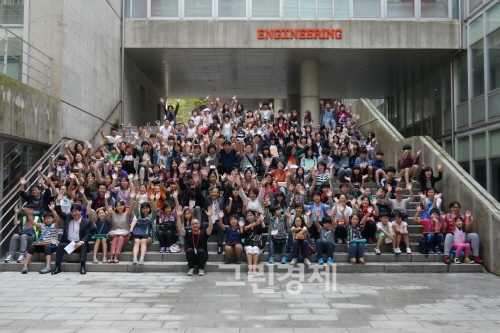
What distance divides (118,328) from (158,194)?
544 cm

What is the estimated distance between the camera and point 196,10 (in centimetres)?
1908

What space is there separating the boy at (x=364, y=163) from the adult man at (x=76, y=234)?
24.5ft

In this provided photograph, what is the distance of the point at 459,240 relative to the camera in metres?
10.8

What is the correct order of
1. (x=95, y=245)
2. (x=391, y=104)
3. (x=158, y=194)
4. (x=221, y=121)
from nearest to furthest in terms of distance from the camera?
1. (x=95, y=245)
2. (x=158, y=194)
3. (x=221, y=121)
4. (x=391, y=104)

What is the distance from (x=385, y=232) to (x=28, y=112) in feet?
29.3

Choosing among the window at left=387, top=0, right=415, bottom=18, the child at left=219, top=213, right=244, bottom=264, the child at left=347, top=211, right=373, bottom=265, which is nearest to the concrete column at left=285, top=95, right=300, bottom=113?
the window at left=387, top=0, right=415, bottom=18

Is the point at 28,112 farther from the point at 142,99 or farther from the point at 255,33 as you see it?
the point at 142,99

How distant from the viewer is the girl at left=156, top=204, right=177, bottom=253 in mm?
10883

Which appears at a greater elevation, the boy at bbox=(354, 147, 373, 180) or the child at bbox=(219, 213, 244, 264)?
the boy at bbox=(354, 147, 373, 180)

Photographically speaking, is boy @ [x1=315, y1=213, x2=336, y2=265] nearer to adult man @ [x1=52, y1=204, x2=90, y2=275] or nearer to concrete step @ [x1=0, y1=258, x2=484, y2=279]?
concrete step @ [x1=0, y1=258, x2=484, y2=279]

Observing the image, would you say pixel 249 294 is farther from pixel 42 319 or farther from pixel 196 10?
pixel 196 10

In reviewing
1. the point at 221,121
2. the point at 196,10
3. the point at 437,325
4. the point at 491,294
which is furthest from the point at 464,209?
the point at 196,10

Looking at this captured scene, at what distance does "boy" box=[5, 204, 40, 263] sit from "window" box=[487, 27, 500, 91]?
13.6 meters

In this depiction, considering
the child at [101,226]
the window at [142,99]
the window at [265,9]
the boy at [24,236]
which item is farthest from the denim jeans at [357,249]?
the window at [142,99]
